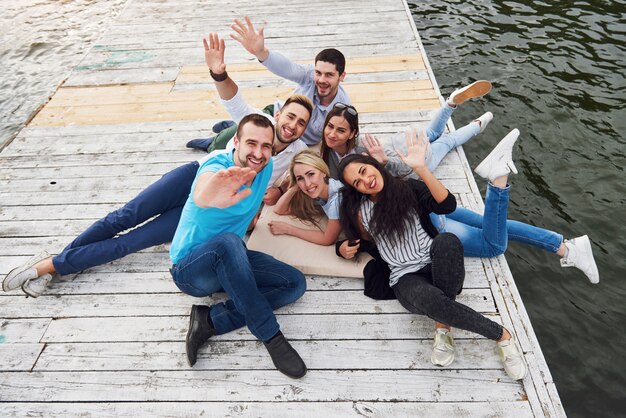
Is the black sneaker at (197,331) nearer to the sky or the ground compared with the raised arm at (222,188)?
nearer to the ground

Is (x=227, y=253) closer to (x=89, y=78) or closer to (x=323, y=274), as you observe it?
(x=323, y=274)

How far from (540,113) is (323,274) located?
5.06 m

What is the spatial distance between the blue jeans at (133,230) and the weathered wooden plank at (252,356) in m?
0.77

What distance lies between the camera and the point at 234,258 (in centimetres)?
304

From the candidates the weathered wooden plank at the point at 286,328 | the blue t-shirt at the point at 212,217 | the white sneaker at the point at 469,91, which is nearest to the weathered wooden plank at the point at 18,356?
the weathered wooden plank at the point at 286,328

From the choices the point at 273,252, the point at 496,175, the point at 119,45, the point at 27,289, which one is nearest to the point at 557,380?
the point at 496,175

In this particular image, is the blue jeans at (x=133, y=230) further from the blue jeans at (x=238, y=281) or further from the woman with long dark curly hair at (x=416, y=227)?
the woman with long dark curly hair at (x=416, y=227)

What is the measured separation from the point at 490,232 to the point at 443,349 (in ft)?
3.63

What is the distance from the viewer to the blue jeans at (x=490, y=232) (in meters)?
3.63

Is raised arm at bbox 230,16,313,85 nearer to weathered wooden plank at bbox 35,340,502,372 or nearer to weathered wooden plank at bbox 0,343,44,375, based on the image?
weathered wooden plank at bbox 35,340,502,372

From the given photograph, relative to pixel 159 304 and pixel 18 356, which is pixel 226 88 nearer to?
pixel 159 304

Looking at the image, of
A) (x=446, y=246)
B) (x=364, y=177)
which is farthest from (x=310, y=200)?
(x=446, y=246)

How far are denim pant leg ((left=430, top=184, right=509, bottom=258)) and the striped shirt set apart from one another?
35 cm

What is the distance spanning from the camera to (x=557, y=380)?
4.05 meters
